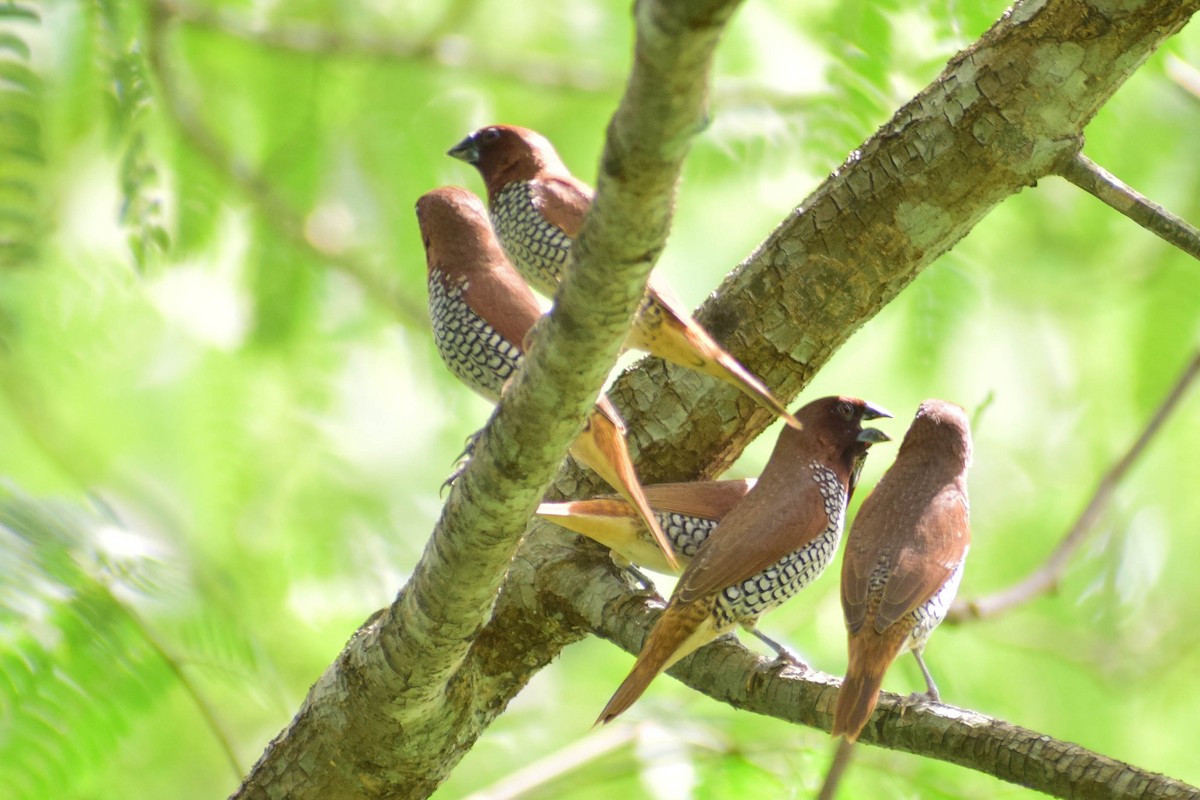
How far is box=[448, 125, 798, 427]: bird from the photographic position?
2713mm

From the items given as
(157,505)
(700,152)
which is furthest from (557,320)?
(157,505)

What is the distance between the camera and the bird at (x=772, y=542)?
3.06 metres

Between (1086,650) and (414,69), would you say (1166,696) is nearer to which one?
(1086,650)

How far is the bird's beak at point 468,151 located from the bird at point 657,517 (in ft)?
3.70

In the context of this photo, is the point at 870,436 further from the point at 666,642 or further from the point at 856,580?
the point at 666,642

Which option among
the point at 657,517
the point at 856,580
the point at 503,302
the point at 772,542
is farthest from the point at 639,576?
the point at 503,302

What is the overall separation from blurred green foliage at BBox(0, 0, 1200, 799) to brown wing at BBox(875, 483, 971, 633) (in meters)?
0.74

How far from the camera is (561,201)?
11.1ft

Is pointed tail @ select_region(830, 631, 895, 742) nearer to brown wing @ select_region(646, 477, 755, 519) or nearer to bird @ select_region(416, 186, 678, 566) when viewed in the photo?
bird @ select_region(416, 186, 678, 566)

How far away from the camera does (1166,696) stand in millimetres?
6223

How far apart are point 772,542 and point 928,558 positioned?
42 centimetres

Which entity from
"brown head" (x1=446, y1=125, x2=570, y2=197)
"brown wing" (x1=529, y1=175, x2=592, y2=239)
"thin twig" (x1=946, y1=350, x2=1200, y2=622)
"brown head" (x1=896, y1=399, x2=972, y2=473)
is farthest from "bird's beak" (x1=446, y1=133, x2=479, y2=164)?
"thin twig" (x1=946, y1=350, x2=1200, y2=622)

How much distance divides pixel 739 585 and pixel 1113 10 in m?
1.66

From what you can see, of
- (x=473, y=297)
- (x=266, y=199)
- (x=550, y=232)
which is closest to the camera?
(x=550, y=232)
